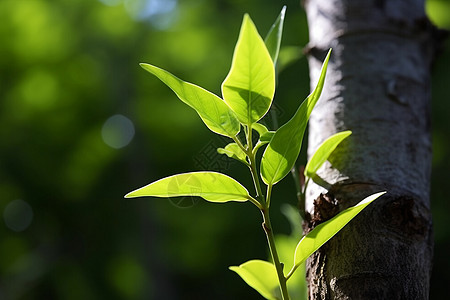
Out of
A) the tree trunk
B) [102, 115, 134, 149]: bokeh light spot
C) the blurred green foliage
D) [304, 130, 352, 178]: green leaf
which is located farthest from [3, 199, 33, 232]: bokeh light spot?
[304, 130, 352, 178]: green leaf

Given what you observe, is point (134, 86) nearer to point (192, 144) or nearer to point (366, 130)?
point (192, 144)

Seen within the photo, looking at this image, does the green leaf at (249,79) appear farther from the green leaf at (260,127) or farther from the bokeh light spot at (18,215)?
the bokeh light spot at (18,215)

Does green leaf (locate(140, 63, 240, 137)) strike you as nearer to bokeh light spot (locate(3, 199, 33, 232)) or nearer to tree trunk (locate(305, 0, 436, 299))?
tree trunk (locate(305, 0, 436, 299))

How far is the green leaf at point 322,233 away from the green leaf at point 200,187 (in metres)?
0.06

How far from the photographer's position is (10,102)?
22.8 ft

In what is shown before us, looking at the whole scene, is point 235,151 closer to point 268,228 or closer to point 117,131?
point 268,228

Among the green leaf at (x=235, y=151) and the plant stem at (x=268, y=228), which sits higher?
the green leaf at (x=235, y=151)

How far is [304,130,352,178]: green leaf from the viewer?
1.69 ft

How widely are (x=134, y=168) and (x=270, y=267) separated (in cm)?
549

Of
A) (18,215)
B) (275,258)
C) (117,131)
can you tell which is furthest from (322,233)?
(18,215)

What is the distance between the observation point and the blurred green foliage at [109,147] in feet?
20.1

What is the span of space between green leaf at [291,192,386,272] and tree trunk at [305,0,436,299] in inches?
1.4

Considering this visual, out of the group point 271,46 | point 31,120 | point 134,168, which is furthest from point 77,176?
point 271,46

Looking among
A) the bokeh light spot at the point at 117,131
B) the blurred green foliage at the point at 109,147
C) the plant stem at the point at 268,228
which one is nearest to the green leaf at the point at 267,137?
the plant stem at the point at 268,228
